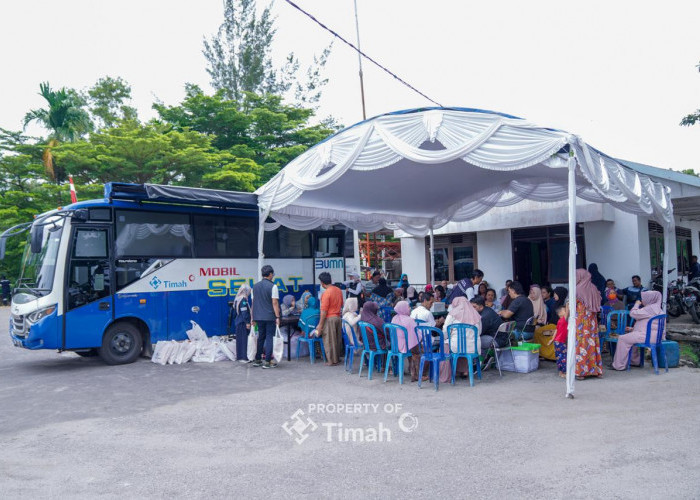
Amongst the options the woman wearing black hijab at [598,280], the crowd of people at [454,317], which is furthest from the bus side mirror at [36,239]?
the woman wearing black hijab at [598,280]

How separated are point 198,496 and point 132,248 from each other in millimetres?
6473

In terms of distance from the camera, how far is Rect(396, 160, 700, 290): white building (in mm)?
13398

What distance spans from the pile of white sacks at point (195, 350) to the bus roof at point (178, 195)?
2302mm

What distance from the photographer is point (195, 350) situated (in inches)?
390

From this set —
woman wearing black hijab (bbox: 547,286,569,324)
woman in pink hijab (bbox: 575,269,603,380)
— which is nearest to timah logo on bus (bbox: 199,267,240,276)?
woman wearing black hijab (bbox: 547,286,569,324)

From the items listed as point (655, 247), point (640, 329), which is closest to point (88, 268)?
point (640, 329)

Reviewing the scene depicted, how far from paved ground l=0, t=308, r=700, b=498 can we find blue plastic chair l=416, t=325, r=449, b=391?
0.75ft

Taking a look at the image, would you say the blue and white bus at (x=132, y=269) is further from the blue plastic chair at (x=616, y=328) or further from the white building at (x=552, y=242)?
the white building at (x=552, y=242)

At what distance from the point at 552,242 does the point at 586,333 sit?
26.5 feet

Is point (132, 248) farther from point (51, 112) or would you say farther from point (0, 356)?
point (51, 112)

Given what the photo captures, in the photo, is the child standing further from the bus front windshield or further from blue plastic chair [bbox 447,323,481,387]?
the bus front windshield

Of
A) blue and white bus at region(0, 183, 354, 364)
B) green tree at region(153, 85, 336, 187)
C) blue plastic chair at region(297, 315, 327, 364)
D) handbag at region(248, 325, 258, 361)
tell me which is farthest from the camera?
green tree at region(153, 85, 336, 187)

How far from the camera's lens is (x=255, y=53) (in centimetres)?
2906

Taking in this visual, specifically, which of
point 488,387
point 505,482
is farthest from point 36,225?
point 505,482
